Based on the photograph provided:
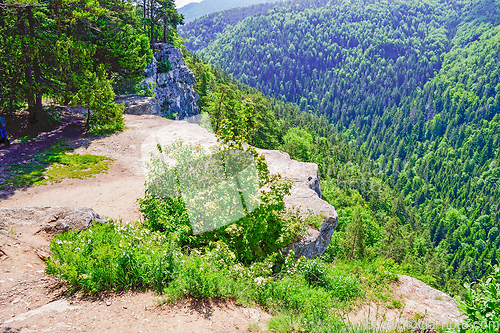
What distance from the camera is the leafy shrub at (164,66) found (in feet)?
106

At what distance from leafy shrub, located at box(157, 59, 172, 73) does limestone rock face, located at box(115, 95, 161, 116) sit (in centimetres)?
714

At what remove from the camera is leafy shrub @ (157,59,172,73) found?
32.2 metres

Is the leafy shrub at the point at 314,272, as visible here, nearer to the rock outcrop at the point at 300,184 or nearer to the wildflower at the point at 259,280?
the rock outcrop at the point at 300,184

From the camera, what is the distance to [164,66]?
3244 centimetres

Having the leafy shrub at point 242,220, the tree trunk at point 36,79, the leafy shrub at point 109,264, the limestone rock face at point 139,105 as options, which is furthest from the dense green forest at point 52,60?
the leafy shrub at point 109,264

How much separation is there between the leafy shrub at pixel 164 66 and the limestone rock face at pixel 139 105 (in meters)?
7.14

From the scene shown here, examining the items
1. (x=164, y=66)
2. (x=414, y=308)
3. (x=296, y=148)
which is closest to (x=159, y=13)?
(x=164, y=66)

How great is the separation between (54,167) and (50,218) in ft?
25.2

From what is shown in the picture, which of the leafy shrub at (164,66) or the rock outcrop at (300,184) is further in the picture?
the leafy shrub at (164,66)

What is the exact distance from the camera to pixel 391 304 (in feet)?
28.5

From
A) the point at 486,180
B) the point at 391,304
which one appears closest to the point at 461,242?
the point at 486,180

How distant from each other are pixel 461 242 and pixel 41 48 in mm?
152076

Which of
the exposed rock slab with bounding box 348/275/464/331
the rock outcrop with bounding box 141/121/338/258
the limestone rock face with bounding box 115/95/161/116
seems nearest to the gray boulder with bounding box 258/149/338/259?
the rock outcrop with bounding box 141/121/338/258

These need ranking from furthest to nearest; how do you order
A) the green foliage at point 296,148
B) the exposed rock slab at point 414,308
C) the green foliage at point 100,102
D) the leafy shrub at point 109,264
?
the green foliage at point 296,148 → the green foliage at point 100,102 → the exposed rock slab at point 414,308 → the leafy shrub at point 109,264
